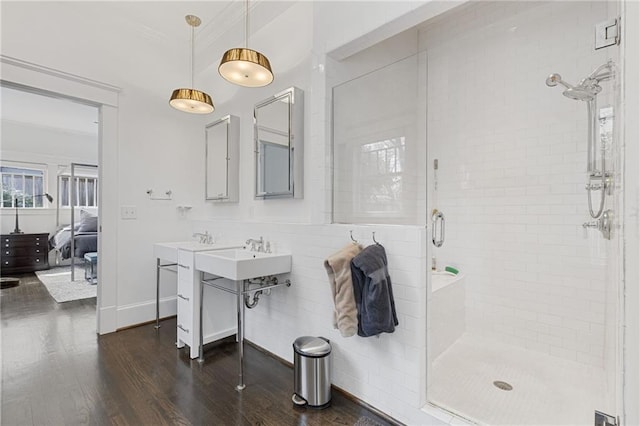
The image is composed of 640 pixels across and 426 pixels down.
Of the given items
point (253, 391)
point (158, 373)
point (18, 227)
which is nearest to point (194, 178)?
point (158, 373)

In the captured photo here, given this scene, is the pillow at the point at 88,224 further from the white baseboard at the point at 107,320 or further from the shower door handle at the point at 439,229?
the shower door handle at the point at 439,229

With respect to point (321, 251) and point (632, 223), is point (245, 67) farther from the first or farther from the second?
point (632, 223)

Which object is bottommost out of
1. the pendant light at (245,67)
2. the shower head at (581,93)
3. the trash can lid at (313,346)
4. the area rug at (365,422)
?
the area rug at (365,422)

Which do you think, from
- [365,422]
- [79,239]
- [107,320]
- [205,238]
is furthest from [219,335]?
[79,239]

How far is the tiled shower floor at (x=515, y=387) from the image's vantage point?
67.3 inches

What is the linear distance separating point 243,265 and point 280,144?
3.64 ft

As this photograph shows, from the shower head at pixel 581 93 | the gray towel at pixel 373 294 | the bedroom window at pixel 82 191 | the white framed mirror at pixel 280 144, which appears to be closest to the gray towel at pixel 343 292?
the gray towel at pixel 373 294

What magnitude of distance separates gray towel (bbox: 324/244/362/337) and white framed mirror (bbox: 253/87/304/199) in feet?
2.82

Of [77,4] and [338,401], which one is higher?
[77,4]

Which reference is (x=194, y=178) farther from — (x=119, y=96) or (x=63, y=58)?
(x=63, y=58)

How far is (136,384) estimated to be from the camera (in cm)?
203

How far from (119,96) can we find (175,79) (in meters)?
0.63

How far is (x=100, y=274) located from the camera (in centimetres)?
289

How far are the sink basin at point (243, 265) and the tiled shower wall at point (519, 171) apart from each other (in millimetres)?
1444
